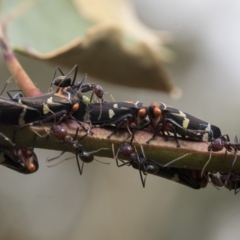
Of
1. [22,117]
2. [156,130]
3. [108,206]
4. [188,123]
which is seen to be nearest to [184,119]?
[188,123]

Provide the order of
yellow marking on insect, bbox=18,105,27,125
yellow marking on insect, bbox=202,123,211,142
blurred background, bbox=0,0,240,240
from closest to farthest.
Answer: yellow marking on insect, bbox=18,105,27,125 → yellow marking on insect, bbox=202,123,211,142 → blurred background, bbox=0,0,240,240

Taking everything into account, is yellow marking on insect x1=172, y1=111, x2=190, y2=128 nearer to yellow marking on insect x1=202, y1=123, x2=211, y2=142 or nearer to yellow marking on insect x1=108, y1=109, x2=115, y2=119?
yellow marking on insect x1=202, y1=123, x2=211, y2=142

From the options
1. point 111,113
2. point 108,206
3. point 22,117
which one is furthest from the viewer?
point 108,206

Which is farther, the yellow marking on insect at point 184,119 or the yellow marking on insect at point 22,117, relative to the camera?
the yellow marking on insect at point 184,119

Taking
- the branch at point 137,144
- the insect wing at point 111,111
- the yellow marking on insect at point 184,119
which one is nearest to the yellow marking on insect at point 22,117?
the branch at point 137,144

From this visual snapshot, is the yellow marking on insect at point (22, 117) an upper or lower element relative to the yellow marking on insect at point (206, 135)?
lower

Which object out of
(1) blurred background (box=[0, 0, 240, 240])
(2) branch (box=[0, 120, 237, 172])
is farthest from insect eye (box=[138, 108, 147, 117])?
(1) blurred background (box=[0, 0, 240, 240])

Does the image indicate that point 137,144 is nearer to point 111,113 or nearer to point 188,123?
point 111,113

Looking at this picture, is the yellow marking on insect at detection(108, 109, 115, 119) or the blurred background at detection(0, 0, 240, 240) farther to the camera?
the blurred background at detection(0, 0, 240, 240)

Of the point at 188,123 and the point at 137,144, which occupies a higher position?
the point at 188,123

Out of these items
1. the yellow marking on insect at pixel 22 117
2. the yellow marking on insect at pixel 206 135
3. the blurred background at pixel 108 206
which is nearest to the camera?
the yellow marking on insect at pixel 22 117

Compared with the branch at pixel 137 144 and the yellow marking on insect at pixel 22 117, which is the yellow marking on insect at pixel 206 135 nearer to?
the branch at pixel 137 144
